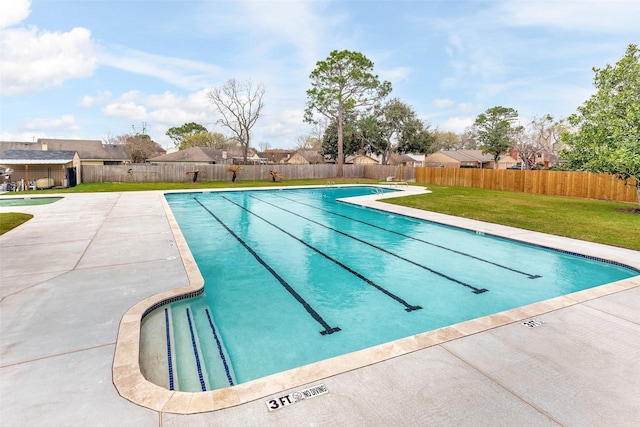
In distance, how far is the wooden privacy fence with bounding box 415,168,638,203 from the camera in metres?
15.3

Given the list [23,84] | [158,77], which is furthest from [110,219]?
[158,77]

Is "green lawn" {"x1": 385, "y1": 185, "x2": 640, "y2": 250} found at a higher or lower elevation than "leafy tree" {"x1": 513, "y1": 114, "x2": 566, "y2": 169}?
lower

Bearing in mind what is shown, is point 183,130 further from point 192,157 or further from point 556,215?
point 556,215

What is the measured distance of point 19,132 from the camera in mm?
37219

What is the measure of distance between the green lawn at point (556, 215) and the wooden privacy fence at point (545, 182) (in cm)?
235

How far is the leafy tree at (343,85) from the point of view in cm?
2645

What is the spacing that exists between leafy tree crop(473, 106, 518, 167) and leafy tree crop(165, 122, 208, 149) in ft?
144

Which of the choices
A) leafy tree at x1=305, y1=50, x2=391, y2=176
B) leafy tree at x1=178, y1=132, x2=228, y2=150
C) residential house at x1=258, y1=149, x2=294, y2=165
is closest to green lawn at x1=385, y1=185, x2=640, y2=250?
leafy tree at x1=305, y1=50, x2=391, y2=176

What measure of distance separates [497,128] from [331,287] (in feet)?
130

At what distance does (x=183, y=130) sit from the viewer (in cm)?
5753

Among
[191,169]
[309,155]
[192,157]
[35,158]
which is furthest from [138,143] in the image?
[35,158]

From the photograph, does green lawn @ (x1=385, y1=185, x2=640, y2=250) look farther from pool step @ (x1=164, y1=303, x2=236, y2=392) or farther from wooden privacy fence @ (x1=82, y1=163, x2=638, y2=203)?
pool step @ (x1=164, y1=303, x2=236, y2=392)

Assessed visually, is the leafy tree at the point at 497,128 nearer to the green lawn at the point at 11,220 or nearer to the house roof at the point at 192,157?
the house roof at the point at 192,157

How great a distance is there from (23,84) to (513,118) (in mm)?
42678
